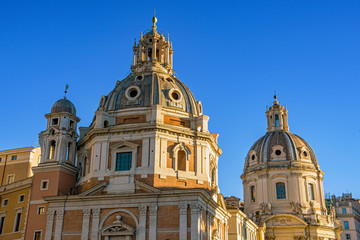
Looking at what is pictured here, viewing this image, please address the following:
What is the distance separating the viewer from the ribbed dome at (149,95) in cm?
4612

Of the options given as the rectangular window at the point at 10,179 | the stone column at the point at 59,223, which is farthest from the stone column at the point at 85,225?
the rectangular window at the point at 10,179

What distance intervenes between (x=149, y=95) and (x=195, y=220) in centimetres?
1472

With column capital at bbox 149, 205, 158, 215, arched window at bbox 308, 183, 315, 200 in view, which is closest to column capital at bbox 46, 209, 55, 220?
column capital at bbox 149, 205, 158, 215

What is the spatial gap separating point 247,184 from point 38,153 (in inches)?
1362

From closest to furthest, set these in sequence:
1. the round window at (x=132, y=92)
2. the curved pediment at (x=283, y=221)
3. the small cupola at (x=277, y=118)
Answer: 1. the round window at (x=132, y=92)
2. the curved pediment at (x=283, y=221)
3. the small cupola at (x=277, y=118)

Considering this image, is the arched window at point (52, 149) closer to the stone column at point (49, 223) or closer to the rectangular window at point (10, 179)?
the stone column at point (49, 223)

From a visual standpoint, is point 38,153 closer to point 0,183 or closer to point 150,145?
point 0,183

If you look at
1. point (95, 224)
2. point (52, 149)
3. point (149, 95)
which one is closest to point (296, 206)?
point (149, 95)

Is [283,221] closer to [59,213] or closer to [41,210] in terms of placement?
[59,213]

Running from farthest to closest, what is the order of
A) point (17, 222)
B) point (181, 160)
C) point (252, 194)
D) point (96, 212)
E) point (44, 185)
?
point (252, 194), point (17, 222), point (181, 160), point (44, 185), point (96, 212)

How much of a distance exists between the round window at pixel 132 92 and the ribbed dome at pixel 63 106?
5.99m

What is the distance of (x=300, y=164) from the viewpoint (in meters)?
69.6

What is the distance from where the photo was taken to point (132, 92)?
155 feet

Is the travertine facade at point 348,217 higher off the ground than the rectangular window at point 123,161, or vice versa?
the travertine facade at point 348,217
